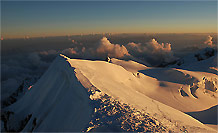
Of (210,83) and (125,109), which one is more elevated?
(125,109)

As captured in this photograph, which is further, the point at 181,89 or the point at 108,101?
the point at 181,89

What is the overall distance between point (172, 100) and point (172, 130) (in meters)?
12.0

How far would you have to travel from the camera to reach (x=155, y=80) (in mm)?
22656

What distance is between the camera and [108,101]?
802 cm

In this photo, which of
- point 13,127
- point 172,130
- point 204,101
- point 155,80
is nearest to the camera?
point 172,130

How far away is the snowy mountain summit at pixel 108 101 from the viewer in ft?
22.5

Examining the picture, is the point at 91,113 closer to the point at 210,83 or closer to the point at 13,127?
the point at 13,127

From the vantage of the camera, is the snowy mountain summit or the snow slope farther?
the snow slope

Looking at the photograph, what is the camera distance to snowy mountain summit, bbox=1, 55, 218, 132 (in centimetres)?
687

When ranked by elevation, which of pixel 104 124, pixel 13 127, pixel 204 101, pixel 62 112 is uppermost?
pixel 104 124

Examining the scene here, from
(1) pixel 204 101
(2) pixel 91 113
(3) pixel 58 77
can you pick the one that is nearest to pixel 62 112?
(2) pixel 91 113

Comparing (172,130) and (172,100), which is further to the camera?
(172,100)

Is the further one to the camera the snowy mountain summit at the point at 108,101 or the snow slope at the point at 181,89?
the snow slope at the point at 181,89

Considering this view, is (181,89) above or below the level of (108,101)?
below
